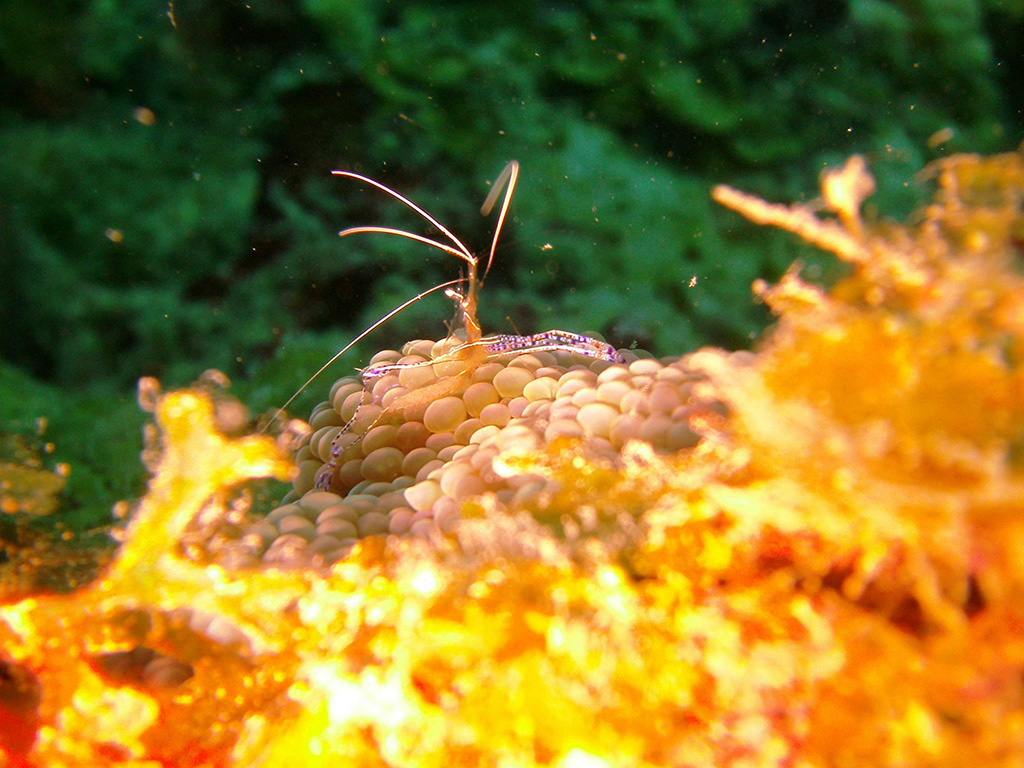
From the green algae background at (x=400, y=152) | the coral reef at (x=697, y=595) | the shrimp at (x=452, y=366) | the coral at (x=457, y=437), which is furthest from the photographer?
the green algae background at (x=400, y=152)

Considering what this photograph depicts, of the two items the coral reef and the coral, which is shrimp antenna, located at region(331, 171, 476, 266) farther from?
Result: the coral reef

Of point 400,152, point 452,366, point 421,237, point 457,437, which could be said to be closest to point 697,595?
point 457,437

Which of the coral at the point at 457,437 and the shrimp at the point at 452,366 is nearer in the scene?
the coral at the point at 457,437

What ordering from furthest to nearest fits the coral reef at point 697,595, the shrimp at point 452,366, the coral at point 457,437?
the shrimp at point 452,366 < the coral at point 457,437 < the coral reef at point 697,595

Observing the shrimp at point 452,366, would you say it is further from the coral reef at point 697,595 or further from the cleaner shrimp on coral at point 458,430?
the coral reef at point 697,595

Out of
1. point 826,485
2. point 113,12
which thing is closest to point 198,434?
point 826,485

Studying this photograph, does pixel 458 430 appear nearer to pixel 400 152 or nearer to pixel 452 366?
pixel 452 366

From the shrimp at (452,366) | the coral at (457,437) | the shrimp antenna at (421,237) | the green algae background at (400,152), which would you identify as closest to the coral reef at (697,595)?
the coral at (457,437)
